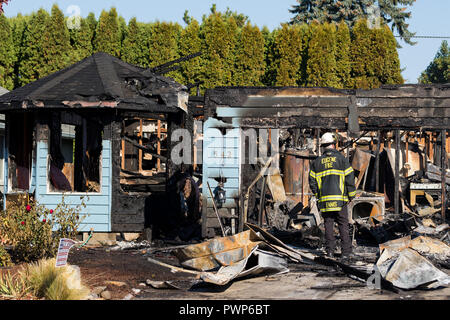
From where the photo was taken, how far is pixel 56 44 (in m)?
22.3

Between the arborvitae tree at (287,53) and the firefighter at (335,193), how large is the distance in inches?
499

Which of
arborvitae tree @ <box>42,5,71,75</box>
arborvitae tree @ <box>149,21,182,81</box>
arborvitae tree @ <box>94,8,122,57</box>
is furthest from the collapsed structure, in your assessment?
arborvitae tree @ <box>94,8,122,57</box>

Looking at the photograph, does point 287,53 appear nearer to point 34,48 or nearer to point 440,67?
point 34,48

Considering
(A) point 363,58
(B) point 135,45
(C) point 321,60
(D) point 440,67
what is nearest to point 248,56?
(C) point 321,60

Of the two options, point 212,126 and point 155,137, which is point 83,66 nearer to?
point 212,126

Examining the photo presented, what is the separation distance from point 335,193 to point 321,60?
1332 cm

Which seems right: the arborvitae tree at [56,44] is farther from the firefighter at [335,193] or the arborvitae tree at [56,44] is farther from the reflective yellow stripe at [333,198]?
the reflective yellow stripe at [333,198]

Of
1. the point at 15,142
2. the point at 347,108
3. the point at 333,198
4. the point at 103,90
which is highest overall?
the point at 103,90

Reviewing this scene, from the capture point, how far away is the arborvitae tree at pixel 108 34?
2267 cm

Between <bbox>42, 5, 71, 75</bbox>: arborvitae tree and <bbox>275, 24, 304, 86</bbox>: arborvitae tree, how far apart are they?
25.0 feet

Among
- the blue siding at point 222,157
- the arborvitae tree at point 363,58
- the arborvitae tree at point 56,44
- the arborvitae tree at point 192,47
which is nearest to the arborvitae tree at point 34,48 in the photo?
the arborvitae tree at point 56,44

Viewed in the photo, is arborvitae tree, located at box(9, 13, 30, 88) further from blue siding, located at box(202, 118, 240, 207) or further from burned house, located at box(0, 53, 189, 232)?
blue siding, located at box(202, 118, 240, 207)
